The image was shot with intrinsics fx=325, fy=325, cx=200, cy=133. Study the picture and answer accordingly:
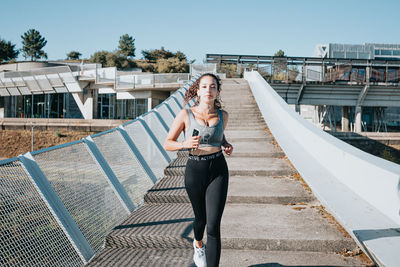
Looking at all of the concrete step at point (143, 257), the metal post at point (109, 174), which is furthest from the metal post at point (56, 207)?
the metal post at point (109, 174)

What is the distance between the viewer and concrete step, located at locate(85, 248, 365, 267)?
296 cm

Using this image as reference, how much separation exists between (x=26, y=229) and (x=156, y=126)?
183 inches

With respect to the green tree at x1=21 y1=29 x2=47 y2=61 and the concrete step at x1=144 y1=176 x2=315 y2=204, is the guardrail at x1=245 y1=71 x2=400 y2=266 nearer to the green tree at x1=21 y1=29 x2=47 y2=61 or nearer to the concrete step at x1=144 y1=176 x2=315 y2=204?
the concrete step at x1=144 y1=176 x2=315 y2=204

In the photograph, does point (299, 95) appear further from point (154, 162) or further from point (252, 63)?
point (154, 162)

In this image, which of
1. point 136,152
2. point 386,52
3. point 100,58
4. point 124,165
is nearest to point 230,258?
point 124,165

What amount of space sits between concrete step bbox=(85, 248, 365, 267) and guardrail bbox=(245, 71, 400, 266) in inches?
12.2

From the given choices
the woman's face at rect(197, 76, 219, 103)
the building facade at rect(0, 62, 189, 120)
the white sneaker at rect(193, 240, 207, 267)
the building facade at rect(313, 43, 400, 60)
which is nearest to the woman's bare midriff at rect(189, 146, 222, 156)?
the woman's face at rect(197, 76, 219, 103)

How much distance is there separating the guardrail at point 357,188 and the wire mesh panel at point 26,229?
2671 mm

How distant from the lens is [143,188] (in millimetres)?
5066

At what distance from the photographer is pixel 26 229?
259 centimetres

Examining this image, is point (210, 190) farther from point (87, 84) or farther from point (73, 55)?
point (73, 55)

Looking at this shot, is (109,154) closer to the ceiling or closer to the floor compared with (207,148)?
closer to the floor

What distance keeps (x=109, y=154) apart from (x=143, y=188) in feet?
2.98

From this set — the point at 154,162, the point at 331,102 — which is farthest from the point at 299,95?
the point at 154,162
